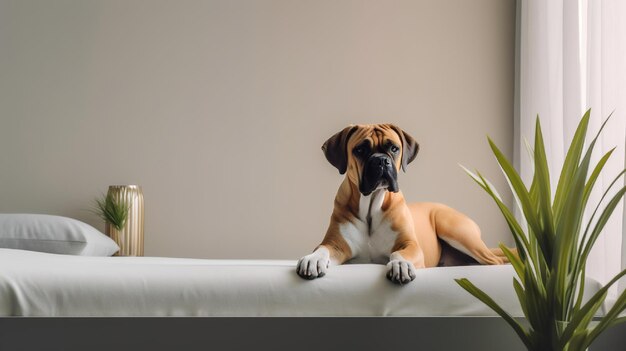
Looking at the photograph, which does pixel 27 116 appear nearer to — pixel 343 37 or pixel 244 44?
pixel 244 44

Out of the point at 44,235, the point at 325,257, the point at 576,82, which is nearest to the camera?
the point at 325,257

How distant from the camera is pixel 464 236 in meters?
2.10

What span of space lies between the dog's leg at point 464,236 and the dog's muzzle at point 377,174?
302 millimetres

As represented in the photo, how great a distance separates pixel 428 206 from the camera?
2.25 m

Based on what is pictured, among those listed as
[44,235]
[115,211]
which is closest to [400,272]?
[44,235]

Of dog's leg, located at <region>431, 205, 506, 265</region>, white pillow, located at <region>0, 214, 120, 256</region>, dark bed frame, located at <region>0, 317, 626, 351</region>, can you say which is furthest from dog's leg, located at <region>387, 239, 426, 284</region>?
white pillow, located at <region>0, 214, 120, 256</region>

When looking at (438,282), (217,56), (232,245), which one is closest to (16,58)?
(217,56)

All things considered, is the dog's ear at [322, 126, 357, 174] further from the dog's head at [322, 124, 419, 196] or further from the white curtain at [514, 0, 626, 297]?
the white curtain at [514, 0, 626, 297]

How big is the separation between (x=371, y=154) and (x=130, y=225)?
2.04 meters

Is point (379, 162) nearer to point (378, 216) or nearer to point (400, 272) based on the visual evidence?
point (378, 216)

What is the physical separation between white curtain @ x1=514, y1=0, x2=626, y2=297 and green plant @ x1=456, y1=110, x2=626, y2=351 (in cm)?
73

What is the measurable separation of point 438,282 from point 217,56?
2.52 m

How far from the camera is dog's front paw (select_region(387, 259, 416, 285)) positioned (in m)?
1.72

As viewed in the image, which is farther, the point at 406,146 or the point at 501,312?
the point at 406,146
